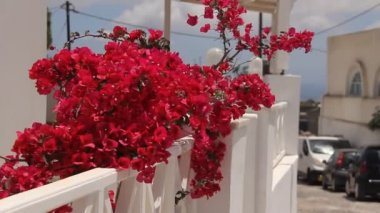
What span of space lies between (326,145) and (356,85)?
7.71m

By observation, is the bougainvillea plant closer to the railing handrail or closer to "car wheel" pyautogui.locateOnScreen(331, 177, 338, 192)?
the railing handrail

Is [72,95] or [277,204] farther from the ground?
[72,95]

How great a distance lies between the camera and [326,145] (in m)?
27.2

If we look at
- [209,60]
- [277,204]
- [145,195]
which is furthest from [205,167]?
[277,204]

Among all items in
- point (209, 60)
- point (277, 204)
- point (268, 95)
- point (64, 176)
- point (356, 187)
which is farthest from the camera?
point (356, 187)

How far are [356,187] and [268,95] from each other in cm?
1610

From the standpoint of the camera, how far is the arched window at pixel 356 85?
109 feet

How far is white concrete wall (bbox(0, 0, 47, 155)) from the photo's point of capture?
4348mm

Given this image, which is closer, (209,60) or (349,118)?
(209,60)

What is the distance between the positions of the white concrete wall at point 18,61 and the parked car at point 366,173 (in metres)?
14.9

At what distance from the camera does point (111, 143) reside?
2.41 metres

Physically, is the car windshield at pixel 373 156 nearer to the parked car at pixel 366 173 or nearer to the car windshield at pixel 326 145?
the parked car at pixel 366 173

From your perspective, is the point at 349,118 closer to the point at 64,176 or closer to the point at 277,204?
the point at 277,204

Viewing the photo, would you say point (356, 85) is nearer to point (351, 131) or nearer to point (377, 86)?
point (351, 131)
